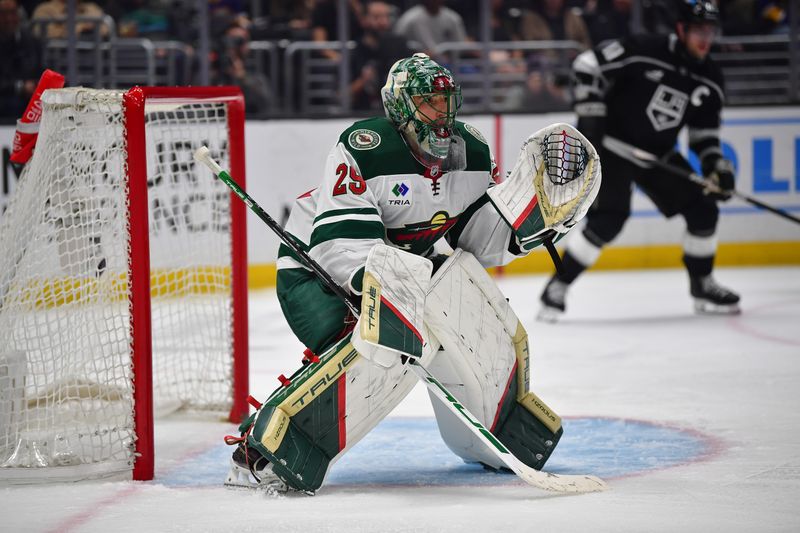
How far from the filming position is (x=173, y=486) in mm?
2822

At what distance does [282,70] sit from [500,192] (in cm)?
429

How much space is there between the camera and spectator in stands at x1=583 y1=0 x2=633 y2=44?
7.16 m

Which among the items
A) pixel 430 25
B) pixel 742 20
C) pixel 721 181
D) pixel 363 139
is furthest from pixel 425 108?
pixel 742 20

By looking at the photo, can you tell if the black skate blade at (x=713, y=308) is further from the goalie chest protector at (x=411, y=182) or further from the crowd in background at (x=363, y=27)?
the goalie chest protector at (x=411, y=182)

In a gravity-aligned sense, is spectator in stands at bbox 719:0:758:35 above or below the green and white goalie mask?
above

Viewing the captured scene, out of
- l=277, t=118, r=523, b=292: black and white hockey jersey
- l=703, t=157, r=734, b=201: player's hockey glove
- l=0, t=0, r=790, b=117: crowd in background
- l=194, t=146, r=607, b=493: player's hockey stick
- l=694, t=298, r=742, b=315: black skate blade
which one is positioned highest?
l=0, t=0, r=790, b=117: crowd in background

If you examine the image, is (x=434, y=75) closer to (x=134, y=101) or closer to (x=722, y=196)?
(x=134, y=101)

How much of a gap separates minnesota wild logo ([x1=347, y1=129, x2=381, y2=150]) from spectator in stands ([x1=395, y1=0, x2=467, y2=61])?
4315mm

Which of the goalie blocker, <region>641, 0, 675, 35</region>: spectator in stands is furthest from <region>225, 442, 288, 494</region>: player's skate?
<region>641, 0, 675, 35</region>: spectator in stands

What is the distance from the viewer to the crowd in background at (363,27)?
628 cm

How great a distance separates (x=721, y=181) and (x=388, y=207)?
117 inches

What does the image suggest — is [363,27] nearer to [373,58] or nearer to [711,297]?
[373,58]

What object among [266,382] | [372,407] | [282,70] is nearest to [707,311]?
[266,382]

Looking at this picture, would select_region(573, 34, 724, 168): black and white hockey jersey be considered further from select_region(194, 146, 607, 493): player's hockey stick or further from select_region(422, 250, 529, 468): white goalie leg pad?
select_region(194, 146, 607, 493): player's hockey stick
